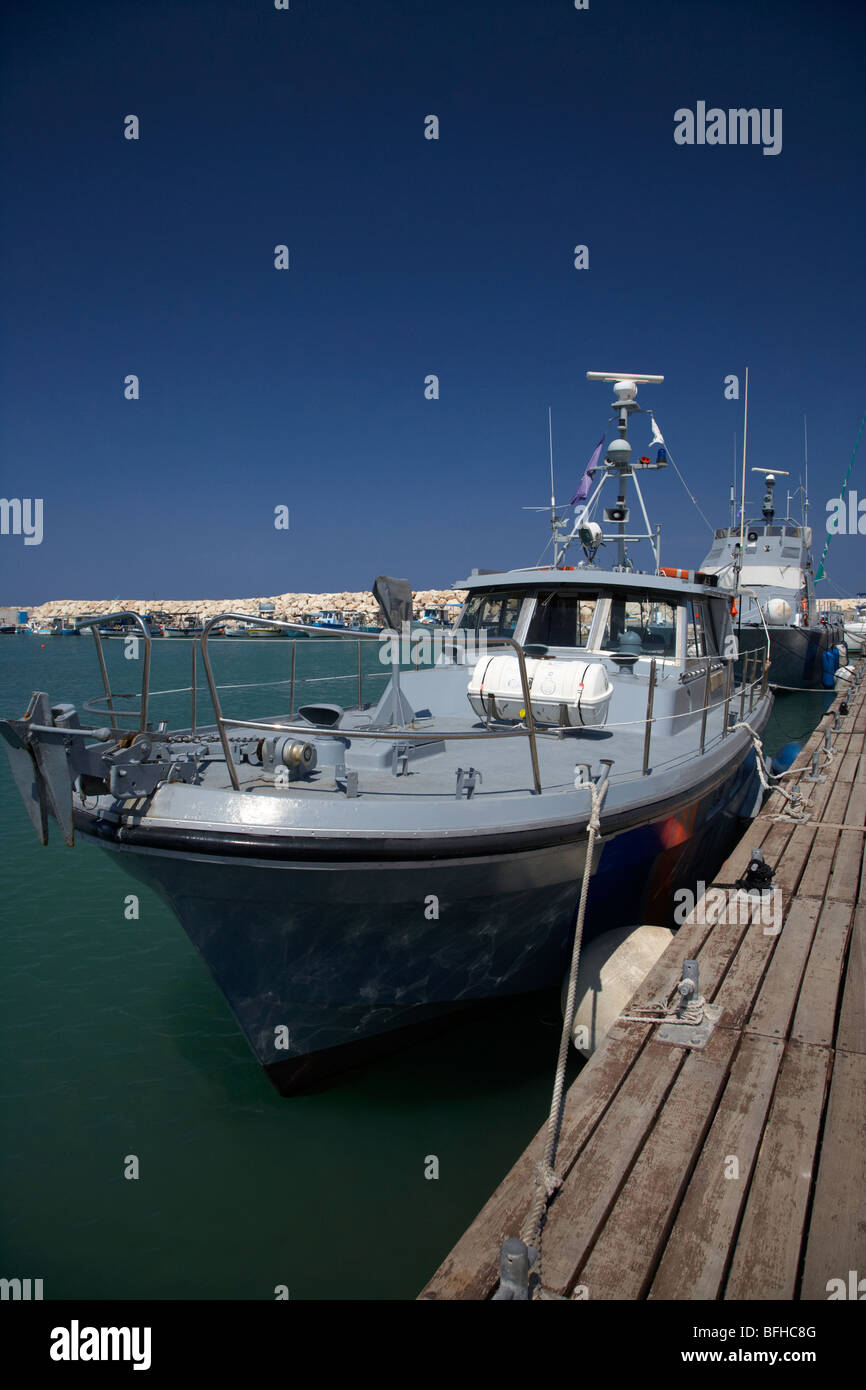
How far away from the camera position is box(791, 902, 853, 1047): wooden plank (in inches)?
159

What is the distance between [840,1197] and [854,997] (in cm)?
174

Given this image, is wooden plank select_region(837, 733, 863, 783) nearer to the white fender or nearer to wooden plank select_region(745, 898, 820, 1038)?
wooden plank select_region(745, 898, 820, 1038)

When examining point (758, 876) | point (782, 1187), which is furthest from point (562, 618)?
point (782, 1187)

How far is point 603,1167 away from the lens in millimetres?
3062

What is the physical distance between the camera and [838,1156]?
3100 millimetres

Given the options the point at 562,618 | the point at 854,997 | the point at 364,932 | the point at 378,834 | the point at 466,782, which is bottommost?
the point at 854,997

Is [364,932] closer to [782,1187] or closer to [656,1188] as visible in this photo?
[656,1188]

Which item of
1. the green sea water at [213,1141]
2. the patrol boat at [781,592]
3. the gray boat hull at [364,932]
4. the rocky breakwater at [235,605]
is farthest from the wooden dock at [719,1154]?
the rocky breakwater at [235,605]

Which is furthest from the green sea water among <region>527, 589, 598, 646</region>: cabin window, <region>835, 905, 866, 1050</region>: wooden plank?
<region>527, 589, 598, 646</region>: cabin window

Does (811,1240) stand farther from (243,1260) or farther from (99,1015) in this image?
(99,1015)

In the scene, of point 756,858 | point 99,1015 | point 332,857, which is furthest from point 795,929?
point 99,1015

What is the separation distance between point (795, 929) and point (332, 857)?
3.32 m
